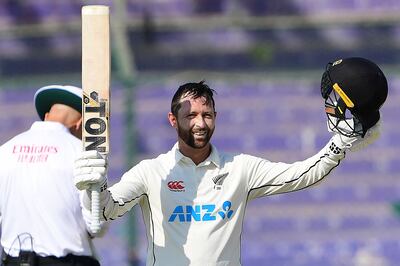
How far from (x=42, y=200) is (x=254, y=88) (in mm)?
3877

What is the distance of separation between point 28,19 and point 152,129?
7.95 feet

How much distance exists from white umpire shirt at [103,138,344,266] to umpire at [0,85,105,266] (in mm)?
1030

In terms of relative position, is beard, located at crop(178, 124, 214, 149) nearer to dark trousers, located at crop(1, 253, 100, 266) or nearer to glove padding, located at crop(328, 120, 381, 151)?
glove padding, located at crop(328, 120, 381, 151)

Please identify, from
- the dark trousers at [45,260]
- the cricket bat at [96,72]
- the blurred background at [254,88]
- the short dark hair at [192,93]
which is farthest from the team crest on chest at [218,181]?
the blurred background at [254,88]

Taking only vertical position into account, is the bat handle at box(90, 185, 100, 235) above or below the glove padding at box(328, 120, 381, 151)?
below

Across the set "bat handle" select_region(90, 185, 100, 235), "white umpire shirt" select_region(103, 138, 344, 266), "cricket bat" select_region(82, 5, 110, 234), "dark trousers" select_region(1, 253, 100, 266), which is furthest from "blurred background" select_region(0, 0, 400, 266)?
"bat handle" select_region(90, 185, 100, 235)

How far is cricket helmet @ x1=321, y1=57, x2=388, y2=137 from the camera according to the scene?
4508 mm

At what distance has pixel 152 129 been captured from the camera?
9.47 meters

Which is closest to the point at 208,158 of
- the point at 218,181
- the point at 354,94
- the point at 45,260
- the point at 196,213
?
the point at 218,181

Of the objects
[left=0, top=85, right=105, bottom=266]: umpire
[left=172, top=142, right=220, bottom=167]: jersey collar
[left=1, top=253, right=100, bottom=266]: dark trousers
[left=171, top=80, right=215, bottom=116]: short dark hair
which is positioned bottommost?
[left=1, top=253, right=100, bottom=266]: dark trousers

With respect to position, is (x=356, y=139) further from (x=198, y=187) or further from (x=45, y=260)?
(x=45, y=260)

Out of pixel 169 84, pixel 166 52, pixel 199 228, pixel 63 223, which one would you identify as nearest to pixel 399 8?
pixel 166 52

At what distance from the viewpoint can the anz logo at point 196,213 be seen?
15.4 feet

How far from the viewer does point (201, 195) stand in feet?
15.6
